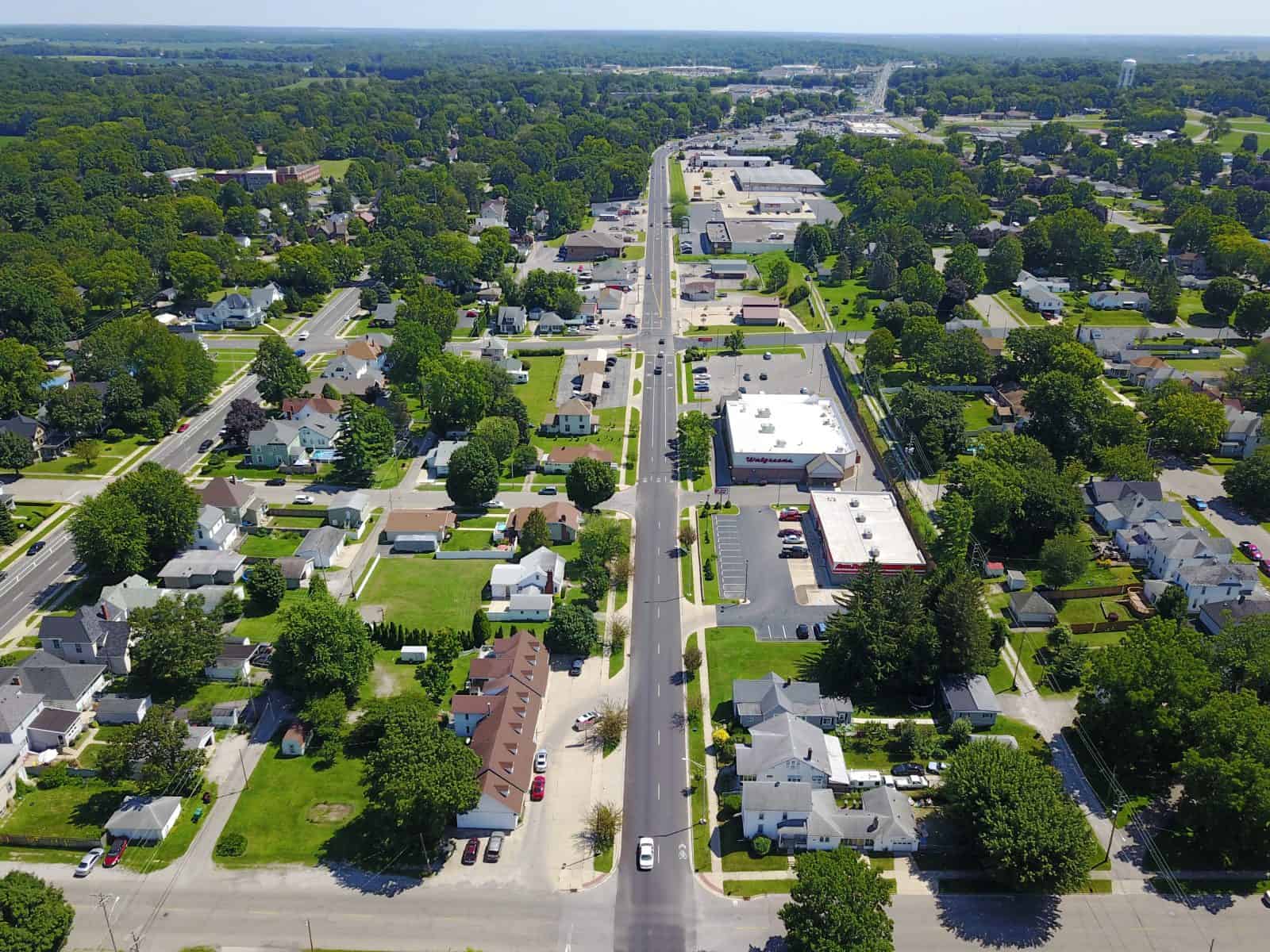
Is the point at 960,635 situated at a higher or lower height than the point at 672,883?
higher

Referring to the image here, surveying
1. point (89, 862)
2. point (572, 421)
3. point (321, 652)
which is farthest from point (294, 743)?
point (572, 421)

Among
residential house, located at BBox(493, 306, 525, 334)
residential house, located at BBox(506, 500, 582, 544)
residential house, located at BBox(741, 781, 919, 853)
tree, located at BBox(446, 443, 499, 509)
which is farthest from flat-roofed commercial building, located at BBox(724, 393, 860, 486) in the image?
residential house, located at BBox(493, 306, 525, 334)

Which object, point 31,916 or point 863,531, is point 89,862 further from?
point 863,531

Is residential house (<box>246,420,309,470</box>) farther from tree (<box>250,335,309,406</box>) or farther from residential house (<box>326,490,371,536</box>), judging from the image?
tree (<box>250,335,309,406</box>)

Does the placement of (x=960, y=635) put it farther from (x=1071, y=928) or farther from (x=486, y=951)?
(x=486, y=951)

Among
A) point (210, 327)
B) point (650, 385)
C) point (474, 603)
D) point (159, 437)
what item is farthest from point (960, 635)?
point (210, 327)

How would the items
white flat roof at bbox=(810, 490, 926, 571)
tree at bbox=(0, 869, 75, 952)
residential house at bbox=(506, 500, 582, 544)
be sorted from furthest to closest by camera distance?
residential house at bbox=(506, 500, 582, 544) < white flat roof at bbox=(810, 490, 926, 571) < tree at bbox=(0, 869, 75, 952)
